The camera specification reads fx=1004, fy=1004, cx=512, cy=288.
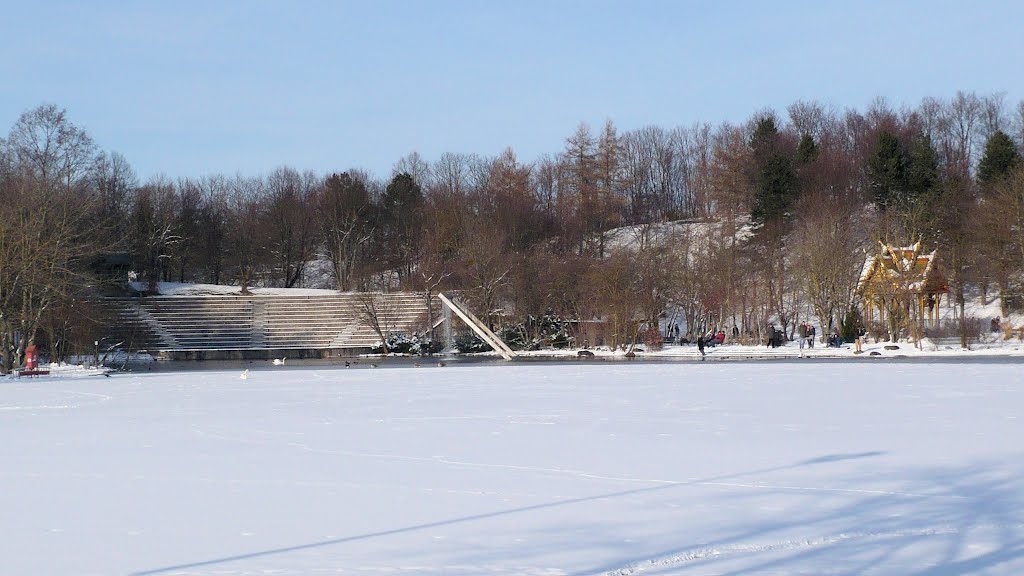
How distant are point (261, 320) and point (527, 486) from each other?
150 ft

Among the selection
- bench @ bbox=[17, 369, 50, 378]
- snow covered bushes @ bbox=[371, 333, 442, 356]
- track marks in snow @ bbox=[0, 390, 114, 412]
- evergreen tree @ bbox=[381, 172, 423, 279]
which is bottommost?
track marks in snow @ bbox=[0, 390, 114, 412]

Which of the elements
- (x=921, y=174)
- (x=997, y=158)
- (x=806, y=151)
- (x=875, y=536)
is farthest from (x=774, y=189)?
(x=875, y=536)

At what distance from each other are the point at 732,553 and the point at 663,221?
6776 cm

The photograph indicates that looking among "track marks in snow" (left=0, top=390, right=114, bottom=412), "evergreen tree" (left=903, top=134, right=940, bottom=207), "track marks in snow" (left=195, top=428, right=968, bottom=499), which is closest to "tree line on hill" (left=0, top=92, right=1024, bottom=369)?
"evergreen tree" (left=903, top=134, right=940, bottom=207)

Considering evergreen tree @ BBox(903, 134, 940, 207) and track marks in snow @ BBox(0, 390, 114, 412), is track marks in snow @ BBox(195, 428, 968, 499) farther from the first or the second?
evergreen tree @ BBox(903, 134, 940, 207)

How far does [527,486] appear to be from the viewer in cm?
932

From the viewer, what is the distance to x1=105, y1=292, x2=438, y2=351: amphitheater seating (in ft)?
162

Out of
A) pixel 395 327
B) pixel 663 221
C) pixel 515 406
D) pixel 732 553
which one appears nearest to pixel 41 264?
pixel 395 327

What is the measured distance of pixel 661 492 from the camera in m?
8.95

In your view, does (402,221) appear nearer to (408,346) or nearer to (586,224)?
(586,224)

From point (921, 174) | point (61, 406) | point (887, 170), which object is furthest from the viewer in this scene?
point (887, 170)

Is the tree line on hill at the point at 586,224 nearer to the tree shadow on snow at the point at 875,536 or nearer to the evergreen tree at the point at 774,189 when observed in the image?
the evergreen tree at the point at 774,189

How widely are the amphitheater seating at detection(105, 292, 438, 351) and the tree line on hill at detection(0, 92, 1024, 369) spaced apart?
249cm

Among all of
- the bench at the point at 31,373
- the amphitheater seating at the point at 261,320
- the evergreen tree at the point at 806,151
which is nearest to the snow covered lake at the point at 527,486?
the bench at the point at 31,373
